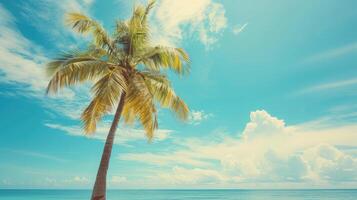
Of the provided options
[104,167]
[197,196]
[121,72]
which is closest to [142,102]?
[121,72]

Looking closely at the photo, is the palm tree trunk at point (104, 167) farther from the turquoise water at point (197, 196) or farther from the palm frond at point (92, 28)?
the turquoise water at point (197, 196)

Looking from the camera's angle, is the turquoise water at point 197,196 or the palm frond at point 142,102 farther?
the turquoise water at point 197,196

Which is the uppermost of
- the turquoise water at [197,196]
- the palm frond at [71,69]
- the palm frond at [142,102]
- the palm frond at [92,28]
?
the palm frond at [92,28]

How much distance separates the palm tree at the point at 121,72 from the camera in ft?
27.0

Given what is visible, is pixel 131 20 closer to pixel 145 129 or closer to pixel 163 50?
pixel 163 50

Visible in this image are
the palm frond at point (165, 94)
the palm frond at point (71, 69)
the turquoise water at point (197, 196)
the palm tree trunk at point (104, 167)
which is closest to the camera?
the palm tree trunk at point (104, 167)

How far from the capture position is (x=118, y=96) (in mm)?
8344

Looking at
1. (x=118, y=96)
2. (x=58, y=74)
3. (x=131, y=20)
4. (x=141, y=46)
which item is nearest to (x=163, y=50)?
(x=141, y=46)

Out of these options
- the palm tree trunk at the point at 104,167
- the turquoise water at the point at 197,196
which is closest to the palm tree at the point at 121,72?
the palm tree trunk at the point at 104,167

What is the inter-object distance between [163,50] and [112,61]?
64.8 inches

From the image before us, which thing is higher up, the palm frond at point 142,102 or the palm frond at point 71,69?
the palm frond at point 71,69

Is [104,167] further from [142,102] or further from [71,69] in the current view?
[71,69]

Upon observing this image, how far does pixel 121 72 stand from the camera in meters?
8.71

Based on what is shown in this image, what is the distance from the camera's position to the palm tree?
8.22m
